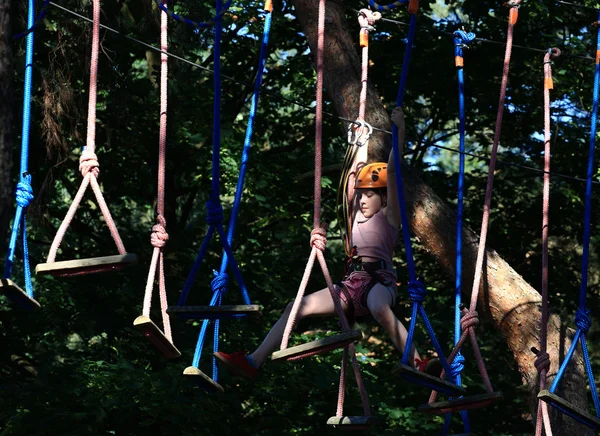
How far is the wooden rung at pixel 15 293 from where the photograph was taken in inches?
158

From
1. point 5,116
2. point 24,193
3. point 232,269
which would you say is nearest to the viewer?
point 5,116

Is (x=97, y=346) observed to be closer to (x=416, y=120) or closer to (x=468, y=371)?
(x=468, y=371)

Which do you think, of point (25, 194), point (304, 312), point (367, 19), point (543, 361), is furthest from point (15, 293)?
point (543, 361)

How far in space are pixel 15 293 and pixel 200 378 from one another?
0.81 metres

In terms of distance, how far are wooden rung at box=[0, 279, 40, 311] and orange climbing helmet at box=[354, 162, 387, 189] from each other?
163cm

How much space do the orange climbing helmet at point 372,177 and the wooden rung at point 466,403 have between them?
3.45ft

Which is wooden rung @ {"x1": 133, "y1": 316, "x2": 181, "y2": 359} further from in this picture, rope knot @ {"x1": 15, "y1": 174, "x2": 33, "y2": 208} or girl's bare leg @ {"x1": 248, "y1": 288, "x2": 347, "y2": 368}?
rope knot @ {"x1": 15, "y1": 174, "x2": 33, "y2": 208}

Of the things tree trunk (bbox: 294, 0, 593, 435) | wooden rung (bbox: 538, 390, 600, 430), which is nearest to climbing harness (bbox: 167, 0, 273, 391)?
wooden rung (bbox: 538, 390, 600, 430)

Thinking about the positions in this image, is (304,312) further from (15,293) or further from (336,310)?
(15,293)

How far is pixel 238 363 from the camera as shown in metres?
4.49

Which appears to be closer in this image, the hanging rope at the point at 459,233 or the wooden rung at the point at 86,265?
the wooden rung at the point at 86,265

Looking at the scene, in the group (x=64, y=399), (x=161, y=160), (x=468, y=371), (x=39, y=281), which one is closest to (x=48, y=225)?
(x=39, y=281)

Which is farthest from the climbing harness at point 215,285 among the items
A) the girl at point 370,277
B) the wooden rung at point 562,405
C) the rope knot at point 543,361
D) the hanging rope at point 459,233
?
the rope knot at point 543,361

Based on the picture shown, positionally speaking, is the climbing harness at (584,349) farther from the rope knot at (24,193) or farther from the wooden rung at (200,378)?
the rope knot at (24,193)
